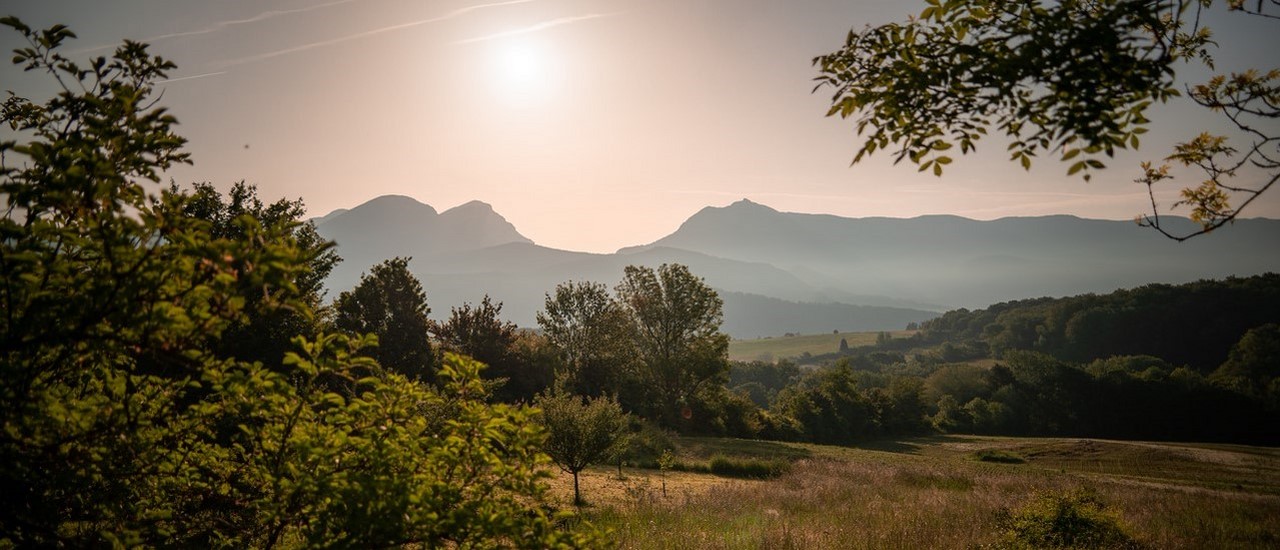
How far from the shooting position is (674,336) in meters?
49.6

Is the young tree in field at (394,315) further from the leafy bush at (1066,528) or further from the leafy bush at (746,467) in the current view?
the leafy bush at (1066,528)

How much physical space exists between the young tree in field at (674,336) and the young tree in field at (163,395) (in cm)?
4480

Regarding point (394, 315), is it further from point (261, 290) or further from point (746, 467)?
point (746, 467)

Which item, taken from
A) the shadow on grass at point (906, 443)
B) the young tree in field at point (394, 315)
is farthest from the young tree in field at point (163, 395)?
the shadow on grass at point (906, 443)

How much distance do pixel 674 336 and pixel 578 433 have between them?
32677 millimetres

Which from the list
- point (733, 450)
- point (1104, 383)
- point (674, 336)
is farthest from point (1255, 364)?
point (733, 450)

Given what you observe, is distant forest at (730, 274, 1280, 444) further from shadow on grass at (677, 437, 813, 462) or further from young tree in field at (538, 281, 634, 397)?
young tree in field at (538, 281, 634, 397)

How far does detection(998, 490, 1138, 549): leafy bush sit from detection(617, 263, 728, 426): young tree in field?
117 ft

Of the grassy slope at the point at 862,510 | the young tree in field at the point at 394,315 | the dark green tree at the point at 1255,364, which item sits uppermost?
the young tree in field at the point at 394,315

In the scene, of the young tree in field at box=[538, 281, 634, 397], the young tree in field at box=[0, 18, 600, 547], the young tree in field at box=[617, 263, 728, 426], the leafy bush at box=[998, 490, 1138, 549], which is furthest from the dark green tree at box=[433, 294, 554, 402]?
the young tree in field at box=[0, 18, 600, 547]

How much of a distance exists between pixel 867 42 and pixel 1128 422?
356 feet

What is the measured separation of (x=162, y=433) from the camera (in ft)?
11.6

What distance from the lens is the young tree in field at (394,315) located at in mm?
30578

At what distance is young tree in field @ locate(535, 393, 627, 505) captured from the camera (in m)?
17.3
